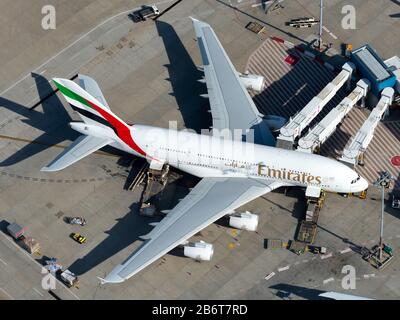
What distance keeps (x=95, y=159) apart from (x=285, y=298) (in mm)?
34649

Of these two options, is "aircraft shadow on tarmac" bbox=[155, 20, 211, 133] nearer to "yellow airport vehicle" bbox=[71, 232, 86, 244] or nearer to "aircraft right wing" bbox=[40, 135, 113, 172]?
"aircraft right wing" bbox=[40, 135, 113, 172]

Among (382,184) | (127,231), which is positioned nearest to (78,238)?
(127,231)

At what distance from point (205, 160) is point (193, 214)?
8517 millimetres

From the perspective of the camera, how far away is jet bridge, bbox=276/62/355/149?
4759 inches

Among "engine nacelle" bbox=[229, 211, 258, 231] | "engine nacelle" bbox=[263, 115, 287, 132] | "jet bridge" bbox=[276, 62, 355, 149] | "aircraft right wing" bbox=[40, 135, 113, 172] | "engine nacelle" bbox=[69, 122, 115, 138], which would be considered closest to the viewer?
"engine nacelle" bbox=[229, 211, 258, 231]

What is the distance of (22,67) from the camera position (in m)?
138

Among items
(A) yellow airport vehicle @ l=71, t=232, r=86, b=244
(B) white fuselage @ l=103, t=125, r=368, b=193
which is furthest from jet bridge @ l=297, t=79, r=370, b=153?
(A) yellow airport vehicle @ l=71, t=232, r=86, b=244

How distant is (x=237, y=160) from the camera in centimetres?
11875

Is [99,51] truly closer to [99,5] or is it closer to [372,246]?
[99,5]

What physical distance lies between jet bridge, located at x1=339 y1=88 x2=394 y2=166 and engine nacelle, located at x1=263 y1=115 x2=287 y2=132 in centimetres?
1052

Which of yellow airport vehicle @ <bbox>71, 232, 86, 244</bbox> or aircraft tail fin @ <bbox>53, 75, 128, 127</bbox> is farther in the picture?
yellow airport vehicle @ <bbox>71, 232, 86, 244</bbox>

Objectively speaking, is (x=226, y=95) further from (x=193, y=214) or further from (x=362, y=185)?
(x=362, y=185)

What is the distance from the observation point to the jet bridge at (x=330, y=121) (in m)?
121

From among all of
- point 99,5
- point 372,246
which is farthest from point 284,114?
point 99,5
